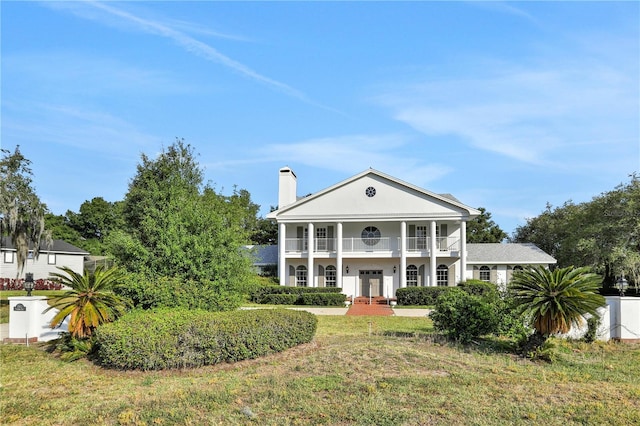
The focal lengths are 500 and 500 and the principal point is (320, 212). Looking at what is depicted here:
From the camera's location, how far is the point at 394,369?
27.9 feet

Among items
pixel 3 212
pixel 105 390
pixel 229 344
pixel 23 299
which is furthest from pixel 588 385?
pixel 3 212

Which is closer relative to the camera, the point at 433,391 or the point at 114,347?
the point at 433,391

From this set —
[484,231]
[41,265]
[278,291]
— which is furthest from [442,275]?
[41,265]

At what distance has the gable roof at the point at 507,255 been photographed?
33.0 m

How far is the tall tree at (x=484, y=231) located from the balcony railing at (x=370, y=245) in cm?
1671

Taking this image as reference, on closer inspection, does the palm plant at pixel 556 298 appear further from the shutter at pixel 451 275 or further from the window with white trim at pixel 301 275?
the window with white trim at pixel 301 275

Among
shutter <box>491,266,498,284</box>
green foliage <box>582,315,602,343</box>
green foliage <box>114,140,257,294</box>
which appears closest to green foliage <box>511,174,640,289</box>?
shutter <box>491,266,498,284</box>

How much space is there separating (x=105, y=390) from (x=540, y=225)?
43.2m

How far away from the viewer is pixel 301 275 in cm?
3350

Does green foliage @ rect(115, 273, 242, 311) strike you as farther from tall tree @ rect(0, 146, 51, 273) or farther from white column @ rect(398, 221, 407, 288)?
white column @ rect(398, 221, 407, 288)

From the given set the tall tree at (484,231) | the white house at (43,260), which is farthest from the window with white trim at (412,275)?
the white house at (43,260)

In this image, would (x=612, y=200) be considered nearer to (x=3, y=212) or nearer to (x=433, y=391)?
(x=433, y=391)

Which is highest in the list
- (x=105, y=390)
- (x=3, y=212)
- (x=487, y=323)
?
(x=3, y=212)

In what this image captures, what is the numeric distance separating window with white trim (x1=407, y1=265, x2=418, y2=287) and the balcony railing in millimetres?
1479
